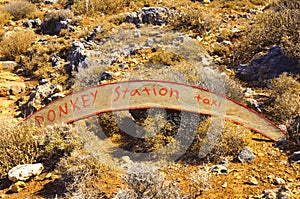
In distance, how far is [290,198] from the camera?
385 centimetres

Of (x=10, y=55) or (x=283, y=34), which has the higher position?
(x=283, y=34)

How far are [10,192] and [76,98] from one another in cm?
257

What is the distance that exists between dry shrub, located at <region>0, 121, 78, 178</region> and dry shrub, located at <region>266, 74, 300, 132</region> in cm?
350

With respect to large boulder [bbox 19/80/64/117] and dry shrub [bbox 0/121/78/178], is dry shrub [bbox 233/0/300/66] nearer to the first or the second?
large boulder [bbox 19/80/64/117]

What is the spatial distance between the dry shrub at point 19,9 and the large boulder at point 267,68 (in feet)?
32.9

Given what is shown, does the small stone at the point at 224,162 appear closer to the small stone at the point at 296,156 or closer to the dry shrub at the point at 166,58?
the small stone at the point at 296,156

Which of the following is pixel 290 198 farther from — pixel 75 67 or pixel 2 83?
pixel 2 83

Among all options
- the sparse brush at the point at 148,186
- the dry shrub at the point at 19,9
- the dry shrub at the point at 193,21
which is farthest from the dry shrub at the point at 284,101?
the dry shrub at the point at 19,9

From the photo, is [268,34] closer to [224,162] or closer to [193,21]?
[193,21]

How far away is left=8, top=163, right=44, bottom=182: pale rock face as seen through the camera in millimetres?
4668

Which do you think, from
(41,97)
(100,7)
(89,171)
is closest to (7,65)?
(41,97)

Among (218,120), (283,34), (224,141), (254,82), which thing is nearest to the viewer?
(224,141)

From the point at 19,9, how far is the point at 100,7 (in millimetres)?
3865

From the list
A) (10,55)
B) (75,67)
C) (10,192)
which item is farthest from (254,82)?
(10,55)
